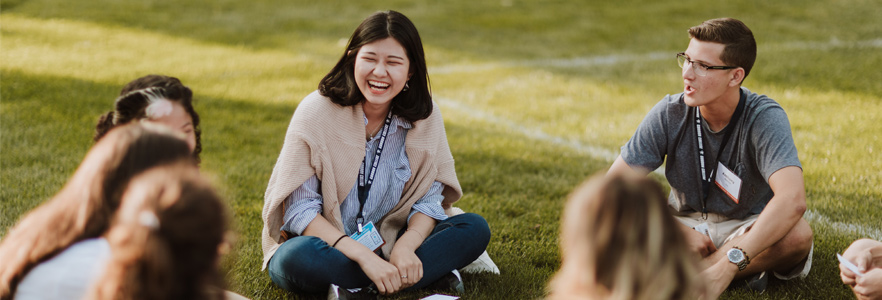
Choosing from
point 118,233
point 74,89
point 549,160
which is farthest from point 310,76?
point 118,233

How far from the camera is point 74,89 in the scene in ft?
22.2

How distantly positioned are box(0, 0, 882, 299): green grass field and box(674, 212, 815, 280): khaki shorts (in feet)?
0.24

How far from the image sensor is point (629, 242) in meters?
1.68

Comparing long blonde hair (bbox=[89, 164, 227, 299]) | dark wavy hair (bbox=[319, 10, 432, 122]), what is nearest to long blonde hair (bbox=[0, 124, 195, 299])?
long blonde hair (bbox=[89, 164, 227, 299])

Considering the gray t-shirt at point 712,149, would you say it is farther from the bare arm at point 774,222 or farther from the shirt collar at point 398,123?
the shirt collar at point 398,123

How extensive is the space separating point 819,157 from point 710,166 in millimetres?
2352

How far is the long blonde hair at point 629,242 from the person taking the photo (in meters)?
1.68

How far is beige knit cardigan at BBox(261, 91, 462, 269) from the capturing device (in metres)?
3.23

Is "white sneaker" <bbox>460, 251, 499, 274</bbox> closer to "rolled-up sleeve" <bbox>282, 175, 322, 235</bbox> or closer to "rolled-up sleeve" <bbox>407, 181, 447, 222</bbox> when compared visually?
"rolled-up sleeve" <bbox>407, 181, 447, 222</bbox>

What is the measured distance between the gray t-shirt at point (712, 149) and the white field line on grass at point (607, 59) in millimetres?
5050

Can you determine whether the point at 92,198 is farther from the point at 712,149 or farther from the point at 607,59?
the point at 607,59

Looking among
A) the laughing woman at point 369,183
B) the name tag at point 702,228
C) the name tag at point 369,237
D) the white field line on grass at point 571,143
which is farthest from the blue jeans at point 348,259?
the white field line on grass at point 571,143

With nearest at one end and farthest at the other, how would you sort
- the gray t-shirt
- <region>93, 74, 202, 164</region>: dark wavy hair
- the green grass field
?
<region>93, 74, 202, 164</region>: dark wavy hair < the gray t-shirt < the green grass field

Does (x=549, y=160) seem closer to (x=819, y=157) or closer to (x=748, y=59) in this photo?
(x=819, y=157)
